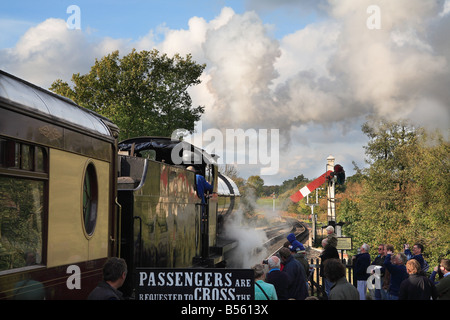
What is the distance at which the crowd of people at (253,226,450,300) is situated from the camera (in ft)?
18.4

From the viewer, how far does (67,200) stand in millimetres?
5812

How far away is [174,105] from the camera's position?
→ 94.7ft

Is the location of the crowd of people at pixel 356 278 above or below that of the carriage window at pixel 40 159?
below

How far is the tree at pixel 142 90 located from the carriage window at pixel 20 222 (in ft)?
73.1

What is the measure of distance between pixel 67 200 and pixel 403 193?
35831 mm

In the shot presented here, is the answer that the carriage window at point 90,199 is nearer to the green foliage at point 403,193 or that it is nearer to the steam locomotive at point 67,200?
the steam locomotive at point 67,200

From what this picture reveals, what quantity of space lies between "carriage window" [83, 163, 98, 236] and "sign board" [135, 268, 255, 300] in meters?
1.75

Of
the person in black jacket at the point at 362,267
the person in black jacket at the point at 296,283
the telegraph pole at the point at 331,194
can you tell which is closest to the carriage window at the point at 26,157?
the person in black jacket at the point at 296,283

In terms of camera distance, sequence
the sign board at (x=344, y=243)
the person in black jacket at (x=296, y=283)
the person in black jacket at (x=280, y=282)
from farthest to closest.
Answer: the sign board at (x=344, y=243)
the person in black jacket at (x=296, y=283)
the person in black jacket at (x=280, y=282)

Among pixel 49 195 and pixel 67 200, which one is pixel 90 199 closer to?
pixel 67 200

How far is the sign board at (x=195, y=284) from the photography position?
4863 millimetres

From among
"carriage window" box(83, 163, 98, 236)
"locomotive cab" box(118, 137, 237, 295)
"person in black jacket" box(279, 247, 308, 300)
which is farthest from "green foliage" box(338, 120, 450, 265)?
"carriage window" box(83, 163, 98, 236)

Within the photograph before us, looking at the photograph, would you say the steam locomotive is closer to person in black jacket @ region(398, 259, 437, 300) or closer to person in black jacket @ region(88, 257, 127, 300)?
person in black jacket @ region(88, 257, 127, 300)

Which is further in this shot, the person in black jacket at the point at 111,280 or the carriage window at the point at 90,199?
the carriage window at the point at 90,199
